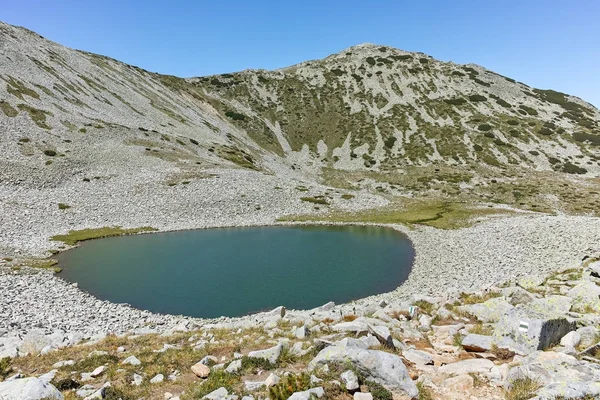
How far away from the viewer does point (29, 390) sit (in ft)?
33.1

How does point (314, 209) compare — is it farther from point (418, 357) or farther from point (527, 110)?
point (527, 110)

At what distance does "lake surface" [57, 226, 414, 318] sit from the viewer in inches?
1320

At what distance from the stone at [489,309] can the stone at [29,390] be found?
57.4 ft

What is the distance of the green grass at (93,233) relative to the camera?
50062 mm

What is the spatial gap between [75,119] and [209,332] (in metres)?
98.0

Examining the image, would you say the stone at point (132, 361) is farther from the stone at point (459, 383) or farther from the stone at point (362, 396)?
the stone at point (459, 383)

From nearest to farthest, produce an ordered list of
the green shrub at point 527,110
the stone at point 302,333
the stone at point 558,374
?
the stone at point 558,374 → the stone at point 302,333 → the green shrub at point 527,110

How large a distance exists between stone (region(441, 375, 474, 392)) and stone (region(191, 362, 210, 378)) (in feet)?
26.8

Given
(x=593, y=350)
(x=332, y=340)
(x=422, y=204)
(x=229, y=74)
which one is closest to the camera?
(x=593, y=350)

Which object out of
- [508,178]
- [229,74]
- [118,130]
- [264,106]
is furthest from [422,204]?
[229,74]

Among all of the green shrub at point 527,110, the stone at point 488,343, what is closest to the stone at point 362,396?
the stone at point 488,343

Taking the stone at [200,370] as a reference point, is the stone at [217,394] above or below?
above

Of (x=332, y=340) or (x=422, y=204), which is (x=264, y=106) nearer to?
(x=422, y=204)

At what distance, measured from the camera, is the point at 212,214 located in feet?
225
